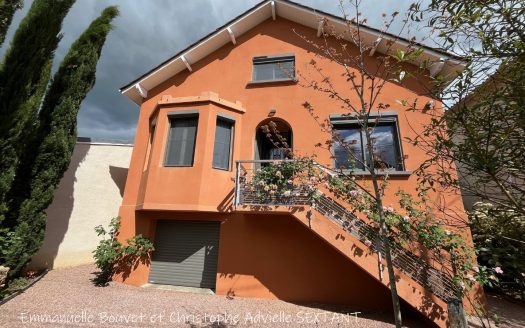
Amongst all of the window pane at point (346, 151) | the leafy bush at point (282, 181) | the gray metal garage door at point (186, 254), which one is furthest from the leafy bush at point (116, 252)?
the window pane at point (346, 151)

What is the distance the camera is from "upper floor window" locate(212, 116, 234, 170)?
8602mm

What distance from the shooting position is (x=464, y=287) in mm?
5453

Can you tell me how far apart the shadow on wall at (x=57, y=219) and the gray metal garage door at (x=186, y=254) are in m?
4.24

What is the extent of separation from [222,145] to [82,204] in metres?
6.62

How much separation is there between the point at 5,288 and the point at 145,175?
14.9 ft

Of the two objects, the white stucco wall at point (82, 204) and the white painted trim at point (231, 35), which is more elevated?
the white painted trim at point (231, 35)

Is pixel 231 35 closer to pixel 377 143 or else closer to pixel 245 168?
pixel 245 168

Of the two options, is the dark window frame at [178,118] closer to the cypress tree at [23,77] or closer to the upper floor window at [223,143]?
the upper floor window at [223,143]

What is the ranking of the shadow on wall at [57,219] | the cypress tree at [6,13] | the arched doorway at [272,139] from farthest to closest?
the shadow on wall at [57,219]
the arched doorway at [272,139]
the cypress tree at [6,13]

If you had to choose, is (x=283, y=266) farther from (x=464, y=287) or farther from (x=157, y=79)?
(x=157, y=79)

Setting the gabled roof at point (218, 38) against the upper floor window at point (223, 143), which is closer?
the upper floor window at point (223, 143)

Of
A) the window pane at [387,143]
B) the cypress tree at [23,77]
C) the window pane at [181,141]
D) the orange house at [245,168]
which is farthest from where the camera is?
the window pane at [181,141]

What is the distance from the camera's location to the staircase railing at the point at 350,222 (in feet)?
18.1

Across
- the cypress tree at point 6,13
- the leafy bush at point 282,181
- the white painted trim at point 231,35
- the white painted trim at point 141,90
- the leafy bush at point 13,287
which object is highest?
the white painted trim at point 231,35
